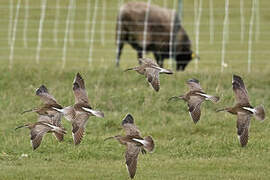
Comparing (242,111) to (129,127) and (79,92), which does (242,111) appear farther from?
(79,92)

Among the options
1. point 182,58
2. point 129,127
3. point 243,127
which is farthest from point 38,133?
point 182,58

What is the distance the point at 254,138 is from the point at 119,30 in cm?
946

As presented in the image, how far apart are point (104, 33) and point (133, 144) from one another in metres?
23.3

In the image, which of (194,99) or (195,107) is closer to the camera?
(195,107)

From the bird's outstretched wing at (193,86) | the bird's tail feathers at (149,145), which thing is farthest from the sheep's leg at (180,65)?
the bird's tail feathers at (149,145)

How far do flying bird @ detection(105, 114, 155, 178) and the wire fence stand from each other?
37.8 ft

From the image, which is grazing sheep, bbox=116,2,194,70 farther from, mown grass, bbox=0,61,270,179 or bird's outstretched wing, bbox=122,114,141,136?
bird's outstretched wing, bbox=122,114,141,136

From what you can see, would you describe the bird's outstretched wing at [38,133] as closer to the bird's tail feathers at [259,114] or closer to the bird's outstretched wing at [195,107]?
the bird's outstretched wing at [195,107]

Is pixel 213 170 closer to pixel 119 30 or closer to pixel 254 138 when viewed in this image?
pixel 254 138

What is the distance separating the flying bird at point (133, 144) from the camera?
26.2ft

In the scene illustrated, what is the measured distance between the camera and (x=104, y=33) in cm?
3131

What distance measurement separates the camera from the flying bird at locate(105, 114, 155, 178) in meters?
7.98

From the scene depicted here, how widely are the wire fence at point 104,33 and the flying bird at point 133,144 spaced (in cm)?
1152

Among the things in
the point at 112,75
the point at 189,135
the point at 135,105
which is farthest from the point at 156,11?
the point at 189,135
